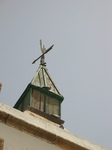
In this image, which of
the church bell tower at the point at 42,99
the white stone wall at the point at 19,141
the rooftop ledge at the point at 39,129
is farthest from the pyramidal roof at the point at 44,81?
the white stone wall at the point at 19,141

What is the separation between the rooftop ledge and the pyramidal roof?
8.33m

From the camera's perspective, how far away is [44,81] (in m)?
14.3

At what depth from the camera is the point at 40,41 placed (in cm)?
1786

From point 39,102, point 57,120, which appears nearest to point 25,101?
point 39,102

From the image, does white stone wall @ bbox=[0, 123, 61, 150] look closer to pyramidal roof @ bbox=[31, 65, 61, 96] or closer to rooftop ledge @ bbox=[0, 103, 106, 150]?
rooftop ledge @ bbox=[0, 103, 106, 150]

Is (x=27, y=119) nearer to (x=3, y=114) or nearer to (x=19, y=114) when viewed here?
(x=19, y=114)

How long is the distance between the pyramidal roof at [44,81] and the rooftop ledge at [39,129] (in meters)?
8.33

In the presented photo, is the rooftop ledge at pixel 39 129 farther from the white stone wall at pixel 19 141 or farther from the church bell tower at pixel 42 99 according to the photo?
the church bell tower at pixel 42 99

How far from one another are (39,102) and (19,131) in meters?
8.13

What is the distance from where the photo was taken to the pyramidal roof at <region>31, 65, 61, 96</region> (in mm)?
13859

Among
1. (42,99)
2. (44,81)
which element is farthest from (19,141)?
(44,81)

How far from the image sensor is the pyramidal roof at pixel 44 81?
13859mm

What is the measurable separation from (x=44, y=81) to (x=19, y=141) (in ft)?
31.8

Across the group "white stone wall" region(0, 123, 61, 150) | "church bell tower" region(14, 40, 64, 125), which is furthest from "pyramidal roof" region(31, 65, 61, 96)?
"white stone wall" region(0, 123, 61, 150)
